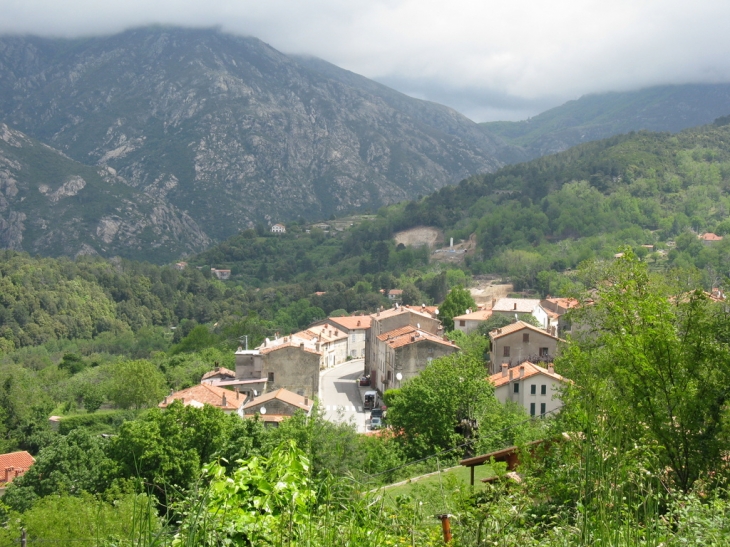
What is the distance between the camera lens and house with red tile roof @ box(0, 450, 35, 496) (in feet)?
106

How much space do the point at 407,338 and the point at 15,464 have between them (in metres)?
22.7

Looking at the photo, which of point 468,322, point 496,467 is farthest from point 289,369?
point 496,467

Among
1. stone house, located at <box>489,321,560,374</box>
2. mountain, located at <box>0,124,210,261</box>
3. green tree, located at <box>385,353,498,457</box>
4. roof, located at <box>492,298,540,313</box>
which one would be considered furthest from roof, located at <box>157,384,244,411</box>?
mountain, located at <box>0,124,210,261</box>

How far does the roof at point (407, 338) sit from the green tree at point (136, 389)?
14.8 metres

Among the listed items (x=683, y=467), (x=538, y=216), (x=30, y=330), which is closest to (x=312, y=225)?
(x=538, y=216)

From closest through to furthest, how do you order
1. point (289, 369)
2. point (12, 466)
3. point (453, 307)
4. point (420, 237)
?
point (12, 466), point (289, 369), point (453, 307), point (420, 237)

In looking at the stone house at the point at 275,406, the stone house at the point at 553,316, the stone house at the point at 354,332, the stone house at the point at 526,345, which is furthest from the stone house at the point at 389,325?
the stone house at the point at 275,406

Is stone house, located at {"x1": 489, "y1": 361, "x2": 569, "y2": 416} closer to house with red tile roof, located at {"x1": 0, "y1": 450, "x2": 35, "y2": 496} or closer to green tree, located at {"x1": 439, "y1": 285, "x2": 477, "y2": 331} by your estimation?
house with red tile roof, located at {"x1": 0, "y1": 450, "x2": 35, "y2": 496}

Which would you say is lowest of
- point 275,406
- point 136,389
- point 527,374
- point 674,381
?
point 275,406

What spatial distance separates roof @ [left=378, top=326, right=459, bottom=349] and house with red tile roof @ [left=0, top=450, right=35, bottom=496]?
20.9 metres

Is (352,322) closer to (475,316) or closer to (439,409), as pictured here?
(475,316)

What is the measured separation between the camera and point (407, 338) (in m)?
47.4

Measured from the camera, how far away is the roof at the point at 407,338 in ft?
150

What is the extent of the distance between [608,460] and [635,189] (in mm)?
135555
